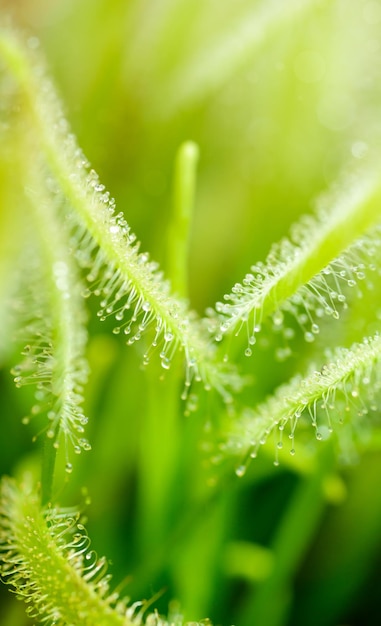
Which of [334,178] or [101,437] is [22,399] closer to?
[101,437]

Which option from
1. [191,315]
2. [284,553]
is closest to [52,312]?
[191,315]

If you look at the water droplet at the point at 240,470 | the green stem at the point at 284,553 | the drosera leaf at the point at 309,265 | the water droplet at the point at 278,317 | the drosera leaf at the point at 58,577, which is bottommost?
the green stem at the point at 284,553

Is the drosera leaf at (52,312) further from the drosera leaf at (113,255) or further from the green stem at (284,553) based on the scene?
the green stem at (284,553)

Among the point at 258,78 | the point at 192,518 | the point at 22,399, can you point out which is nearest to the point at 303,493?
the point at 192,518

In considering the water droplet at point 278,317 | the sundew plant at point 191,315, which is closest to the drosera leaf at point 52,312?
the sundew plant at point 191,315

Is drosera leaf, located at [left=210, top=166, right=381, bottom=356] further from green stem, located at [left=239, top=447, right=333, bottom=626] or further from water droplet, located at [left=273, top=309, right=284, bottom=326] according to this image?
green stem, located at [left=239, top=447, right=333, bottom=626]

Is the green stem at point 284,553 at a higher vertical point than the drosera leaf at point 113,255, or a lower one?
lower

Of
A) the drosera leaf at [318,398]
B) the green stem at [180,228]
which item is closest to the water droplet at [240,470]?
the drosera leaf at [318,398]

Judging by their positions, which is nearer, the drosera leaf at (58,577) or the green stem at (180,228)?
the drosera leaf at (58,577)
